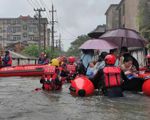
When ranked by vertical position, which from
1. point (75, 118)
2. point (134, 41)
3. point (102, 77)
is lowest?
point (75, 118)

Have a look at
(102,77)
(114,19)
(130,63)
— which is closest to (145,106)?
(102,77)

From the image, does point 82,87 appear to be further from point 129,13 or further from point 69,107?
point 129,13

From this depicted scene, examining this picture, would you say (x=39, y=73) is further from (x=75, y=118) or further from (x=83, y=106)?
(x=75, y=118)

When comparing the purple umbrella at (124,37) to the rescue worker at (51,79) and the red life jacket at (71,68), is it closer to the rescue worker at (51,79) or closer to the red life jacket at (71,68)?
the rescue worker at (51,79)

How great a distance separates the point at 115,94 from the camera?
43.5 ft

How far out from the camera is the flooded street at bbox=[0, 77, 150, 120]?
9.90m

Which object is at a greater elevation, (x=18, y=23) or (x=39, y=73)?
(x=18, y=23)

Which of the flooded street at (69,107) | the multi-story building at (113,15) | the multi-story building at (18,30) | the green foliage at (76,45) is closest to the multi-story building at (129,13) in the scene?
the multi-story building at (113,15)

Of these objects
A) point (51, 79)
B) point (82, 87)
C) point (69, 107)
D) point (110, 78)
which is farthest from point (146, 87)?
point (69, 107)

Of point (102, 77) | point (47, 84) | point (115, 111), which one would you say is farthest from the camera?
point (47, 84)

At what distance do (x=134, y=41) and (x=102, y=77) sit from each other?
468 cm

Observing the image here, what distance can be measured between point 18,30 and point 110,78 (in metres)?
132

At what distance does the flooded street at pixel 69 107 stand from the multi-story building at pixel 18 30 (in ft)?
404

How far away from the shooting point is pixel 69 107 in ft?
37.7
